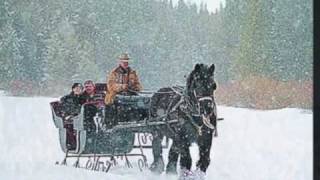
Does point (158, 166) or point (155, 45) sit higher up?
point (155, 45)

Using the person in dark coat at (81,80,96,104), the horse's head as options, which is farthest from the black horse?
the person in dark coat at (81,80,96,104)

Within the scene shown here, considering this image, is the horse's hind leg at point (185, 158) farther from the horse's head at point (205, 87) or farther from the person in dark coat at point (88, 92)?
the person in dark coat at point (88, 92)

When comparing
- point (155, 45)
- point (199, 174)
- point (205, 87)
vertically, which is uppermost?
point (155, 45)

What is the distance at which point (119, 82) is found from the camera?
1.28m

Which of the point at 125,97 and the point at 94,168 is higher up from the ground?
the point at 125,97

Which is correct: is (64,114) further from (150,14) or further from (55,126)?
(150,14)

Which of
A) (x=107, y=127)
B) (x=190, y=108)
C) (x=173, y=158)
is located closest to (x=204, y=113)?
(x=190, y=108)

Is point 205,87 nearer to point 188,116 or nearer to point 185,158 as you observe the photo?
point 188,116

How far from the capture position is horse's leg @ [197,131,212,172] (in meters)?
1.27

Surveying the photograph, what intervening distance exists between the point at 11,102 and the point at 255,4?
688mm

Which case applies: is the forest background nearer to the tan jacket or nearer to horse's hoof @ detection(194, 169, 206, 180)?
the tan jacket

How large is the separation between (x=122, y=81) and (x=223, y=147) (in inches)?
12.4

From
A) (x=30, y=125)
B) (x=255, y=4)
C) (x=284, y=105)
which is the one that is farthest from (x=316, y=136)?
(x=30, y=125)

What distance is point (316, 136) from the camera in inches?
49.4
